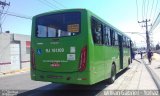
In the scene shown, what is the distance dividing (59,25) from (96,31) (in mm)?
1494

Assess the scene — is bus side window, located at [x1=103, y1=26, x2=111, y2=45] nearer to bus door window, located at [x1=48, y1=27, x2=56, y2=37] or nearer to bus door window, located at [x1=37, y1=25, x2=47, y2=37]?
bus door window, located at [x1=48, y1=27, x2=56, y2=37]

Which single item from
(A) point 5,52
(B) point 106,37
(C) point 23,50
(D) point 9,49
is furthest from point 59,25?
(C) point 23,50

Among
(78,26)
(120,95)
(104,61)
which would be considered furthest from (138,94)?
(78,26)

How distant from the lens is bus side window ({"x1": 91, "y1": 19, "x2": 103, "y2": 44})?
9.35 meters

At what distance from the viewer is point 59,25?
9289 millimetres

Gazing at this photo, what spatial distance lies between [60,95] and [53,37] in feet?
7.76

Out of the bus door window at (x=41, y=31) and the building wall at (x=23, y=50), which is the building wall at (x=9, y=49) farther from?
the bus door window at (x=41, y=31)

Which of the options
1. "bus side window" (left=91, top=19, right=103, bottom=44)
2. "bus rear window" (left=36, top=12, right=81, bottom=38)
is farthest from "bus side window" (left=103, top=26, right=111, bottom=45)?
"bus rear window" (left=36, top=12, right=81, bottom=38)

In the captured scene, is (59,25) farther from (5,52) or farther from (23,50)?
(23,50)

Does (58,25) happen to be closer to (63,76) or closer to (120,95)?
(63,76)

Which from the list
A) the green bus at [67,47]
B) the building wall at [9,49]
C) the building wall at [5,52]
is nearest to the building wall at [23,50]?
the building wall at [9,49]

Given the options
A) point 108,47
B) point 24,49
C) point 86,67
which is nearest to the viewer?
point 86,67

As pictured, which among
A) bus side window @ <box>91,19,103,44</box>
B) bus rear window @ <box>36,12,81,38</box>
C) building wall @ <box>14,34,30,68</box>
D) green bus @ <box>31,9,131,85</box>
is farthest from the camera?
building wall @ <box>14,34,30,68</box>

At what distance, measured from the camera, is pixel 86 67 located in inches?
340
